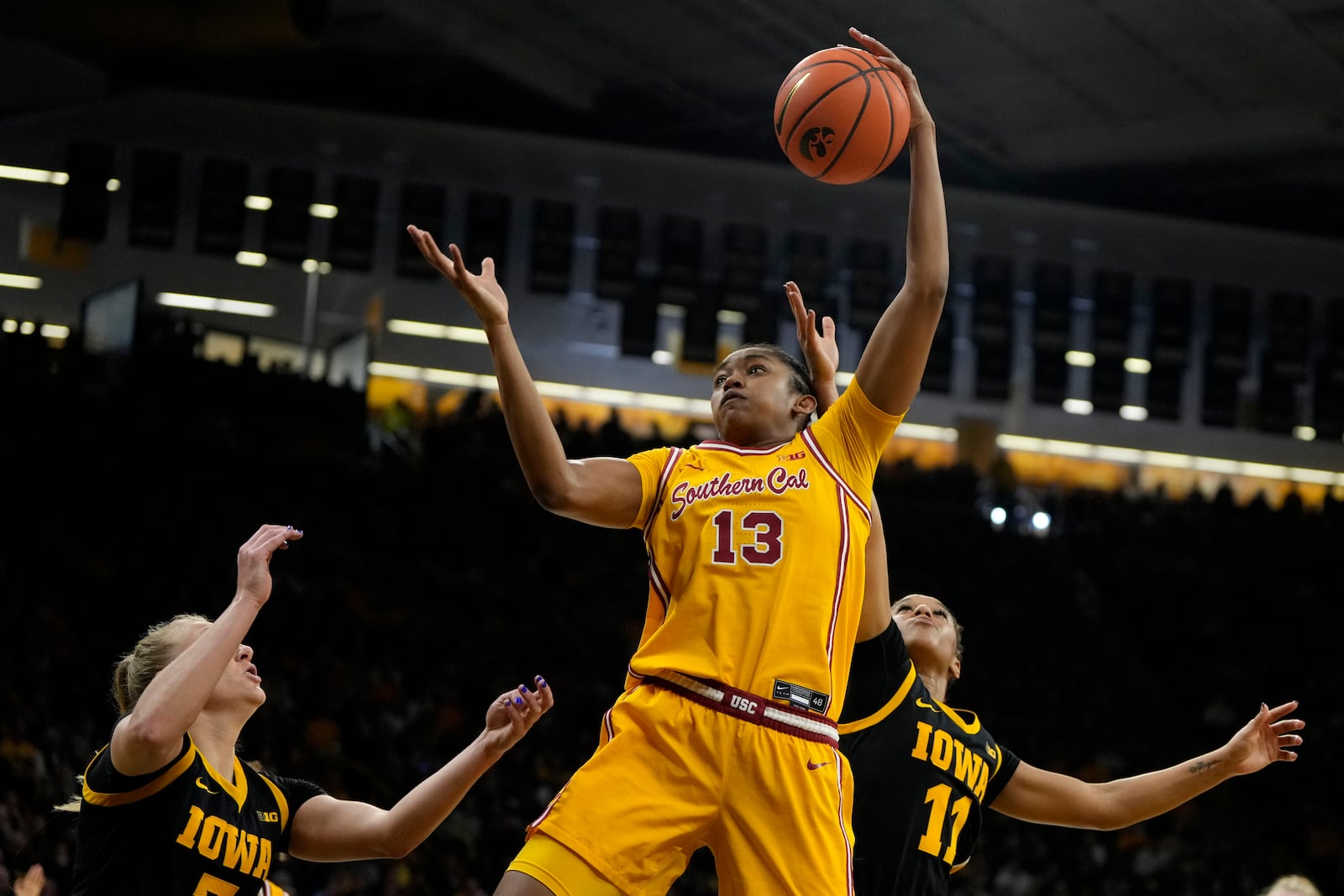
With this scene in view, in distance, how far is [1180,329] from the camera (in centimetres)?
2308

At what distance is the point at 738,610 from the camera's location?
3344 millimetres

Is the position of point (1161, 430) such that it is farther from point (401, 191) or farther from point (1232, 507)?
point (401, 191)

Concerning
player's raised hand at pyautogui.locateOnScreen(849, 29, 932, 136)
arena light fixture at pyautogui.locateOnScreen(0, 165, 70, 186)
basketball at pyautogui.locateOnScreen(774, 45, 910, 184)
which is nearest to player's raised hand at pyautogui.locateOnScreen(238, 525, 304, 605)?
basketball at pyautogui.locateOnScreen(774, 45, 910, 184)

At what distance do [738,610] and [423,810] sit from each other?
37.4 inches

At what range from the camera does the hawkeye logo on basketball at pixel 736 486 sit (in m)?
3.48

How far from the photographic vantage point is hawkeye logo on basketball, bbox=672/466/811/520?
3.48 metres

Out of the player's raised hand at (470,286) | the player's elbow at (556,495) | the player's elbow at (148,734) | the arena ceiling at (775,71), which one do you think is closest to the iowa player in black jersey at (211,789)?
the player's elbow at (148,734)

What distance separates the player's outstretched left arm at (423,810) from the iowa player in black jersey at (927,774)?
3.46 feet

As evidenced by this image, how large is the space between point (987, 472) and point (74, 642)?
49.0ft

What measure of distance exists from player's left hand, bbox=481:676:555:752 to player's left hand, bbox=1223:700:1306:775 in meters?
2.11

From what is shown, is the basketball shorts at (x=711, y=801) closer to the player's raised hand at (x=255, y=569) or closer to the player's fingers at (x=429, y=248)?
the player's raised hand at (x=255, y=569)

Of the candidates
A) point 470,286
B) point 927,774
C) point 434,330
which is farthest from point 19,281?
point 927,774

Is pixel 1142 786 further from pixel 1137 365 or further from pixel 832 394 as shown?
pixel 1137 365

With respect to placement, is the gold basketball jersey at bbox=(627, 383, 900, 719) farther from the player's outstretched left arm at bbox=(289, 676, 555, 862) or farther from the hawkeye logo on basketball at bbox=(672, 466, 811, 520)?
the player's outstretched left arm at bbox=(289, 676, 555, 862)
